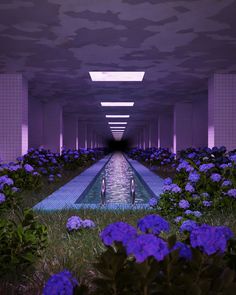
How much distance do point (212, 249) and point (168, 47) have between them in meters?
7.18

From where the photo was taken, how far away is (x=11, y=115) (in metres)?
10.7

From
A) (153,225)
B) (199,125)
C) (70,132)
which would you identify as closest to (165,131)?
(199,125)

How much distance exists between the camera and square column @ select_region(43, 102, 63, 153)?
54.8 ft

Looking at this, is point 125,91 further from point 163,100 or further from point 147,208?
point 147,208

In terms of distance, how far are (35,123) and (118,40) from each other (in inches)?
391

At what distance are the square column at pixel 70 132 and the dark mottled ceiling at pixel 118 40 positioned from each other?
8840mm

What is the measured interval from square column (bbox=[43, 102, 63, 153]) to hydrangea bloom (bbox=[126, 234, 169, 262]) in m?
15.8

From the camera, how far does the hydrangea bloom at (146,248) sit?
1.11 m

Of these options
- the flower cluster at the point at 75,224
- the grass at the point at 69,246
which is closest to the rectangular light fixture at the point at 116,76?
the grass at the point at 69,246

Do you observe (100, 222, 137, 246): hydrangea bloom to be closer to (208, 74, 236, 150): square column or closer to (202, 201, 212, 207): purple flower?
(202, 201, 212, 207): purple flower

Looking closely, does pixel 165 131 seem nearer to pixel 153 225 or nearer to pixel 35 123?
pixel 35 123

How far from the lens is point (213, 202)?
4699 mm

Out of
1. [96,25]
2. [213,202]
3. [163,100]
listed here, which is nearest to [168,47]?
[96,25]

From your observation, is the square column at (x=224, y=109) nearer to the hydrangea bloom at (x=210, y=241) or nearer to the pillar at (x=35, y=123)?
the pillar at (x=35, y=123)
